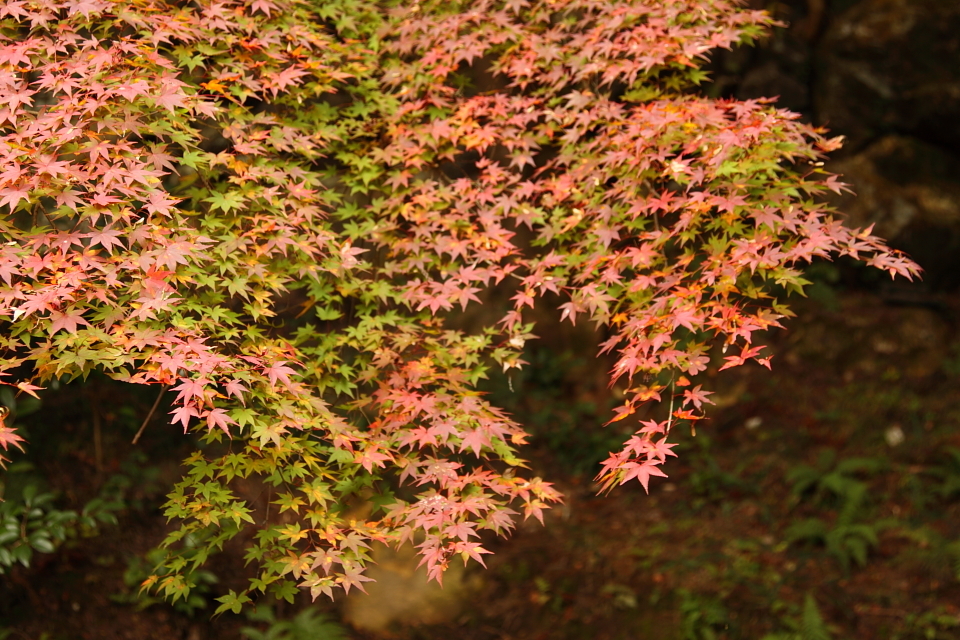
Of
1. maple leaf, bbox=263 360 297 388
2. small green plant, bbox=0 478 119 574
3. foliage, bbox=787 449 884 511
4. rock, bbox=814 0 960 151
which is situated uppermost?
rock, bbox=814 0 960 151

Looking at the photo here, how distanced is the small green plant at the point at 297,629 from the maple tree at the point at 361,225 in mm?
1448

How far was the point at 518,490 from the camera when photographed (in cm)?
288

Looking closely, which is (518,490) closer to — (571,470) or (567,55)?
(567,55)

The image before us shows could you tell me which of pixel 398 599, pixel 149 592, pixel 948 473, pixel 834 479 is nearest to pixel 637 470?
pixel 398 599

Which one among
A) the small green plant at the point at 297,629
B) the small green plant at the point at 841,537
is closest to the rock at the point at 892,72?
the small green plant at the point at 841,537

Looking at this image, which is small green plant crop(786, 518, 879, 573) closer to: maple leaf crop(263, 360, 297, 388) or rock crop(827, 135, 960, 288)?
rock crop(827, 135, 960, 288)

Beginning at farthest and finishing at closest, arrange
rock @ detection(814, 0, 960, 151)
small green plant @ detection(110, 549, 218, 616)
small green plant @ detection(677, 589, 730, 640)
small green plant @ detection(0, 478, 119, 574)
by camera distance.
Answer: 1. rock @ detection(814, 0, 960, 151)
2. small green plant @ detection(677, 589, 730, 640)
3. small green plant @ detection(110, 549, 218, 616)
4. small green plant @ detection(0, 478, 119, 574)

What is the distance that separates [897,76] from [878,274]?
6.30 feet

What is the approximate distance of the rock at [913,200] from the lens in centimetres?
725

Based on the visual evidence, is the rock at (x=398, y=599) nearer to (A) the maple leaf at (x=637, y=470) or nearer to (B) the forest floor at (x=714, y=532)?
(B) the forest floor at (x=714, y=532)

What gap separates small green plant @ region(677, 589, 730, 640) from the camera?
4.77 meters

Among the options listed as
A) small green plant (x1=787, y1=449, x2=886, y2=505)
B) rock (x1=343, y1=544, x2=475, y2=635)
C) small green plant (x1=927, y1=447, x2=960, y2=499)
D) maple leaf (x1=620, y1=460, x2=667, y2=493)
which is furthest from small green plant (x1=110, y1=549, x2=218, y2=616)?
small green plant (x1=927, y1=447, x2=960, y2=499)

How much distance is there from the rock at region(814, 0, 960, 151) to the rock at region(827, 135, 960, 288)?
0.17 metres

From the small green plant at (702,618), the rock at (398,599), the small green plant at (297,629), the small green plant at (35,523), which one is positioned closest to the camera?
the small green plant at (35,523)
